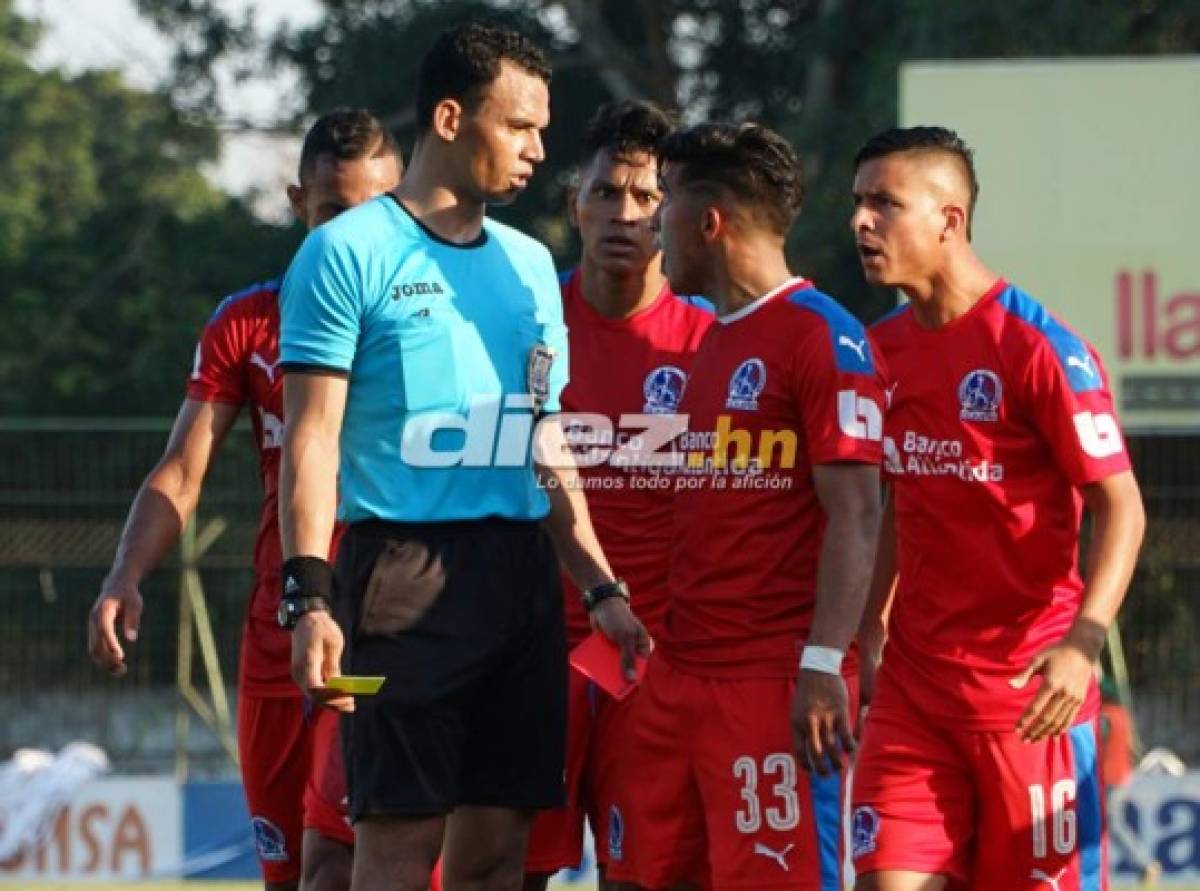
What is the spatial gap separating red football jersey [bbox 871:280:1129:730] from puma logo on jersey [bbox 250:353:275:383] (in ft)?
6.32

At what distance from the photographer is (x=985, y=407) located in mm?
6590

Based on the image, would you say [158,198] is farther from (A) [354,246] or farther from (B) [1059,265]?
(A) [354,246]

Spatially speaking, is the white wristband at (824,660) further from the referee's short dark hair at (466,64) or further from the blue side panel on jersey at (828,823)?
the referee's short dark hair at (466,64)

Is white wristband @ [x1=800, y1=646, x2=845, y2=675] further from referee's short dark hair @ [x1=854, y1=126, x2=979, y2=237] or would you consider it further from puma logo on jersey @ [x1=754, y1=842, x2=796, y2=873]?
referee's short dark hair @ [x1=854, y1=126, x2=979, y2=237]

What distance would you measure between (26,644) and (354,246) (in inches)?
471

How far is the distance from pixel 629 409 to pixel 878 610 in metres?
0.92

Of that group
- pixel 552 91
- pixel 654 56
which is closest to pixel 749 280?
pixel 552 91

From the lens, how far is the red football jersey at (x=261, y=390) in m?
7.46

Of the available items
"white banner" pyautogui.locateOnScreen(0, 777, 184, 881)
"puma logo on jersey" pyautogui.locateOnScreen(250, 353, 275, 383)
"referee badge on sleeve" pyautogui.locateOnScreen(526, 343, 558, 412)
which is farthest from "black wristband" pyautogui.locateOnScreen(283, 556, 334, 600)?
"white banner" pyautogui.locateOnScreen(0, 777, 184, 881)

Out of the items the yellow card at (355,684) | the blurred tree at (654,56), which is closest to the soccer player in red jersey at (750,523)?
the yellow card at (355,684)

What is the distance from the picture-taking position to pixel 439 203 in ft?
20.1

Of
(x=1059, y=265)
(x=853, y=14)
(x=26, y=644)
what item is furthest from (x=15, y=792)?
(x=853, y=14)

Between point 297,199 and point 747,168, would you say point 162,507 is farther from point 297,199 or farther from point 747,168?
point 747,168

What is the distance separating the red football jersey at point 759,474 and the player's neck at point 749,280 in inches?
1.3
